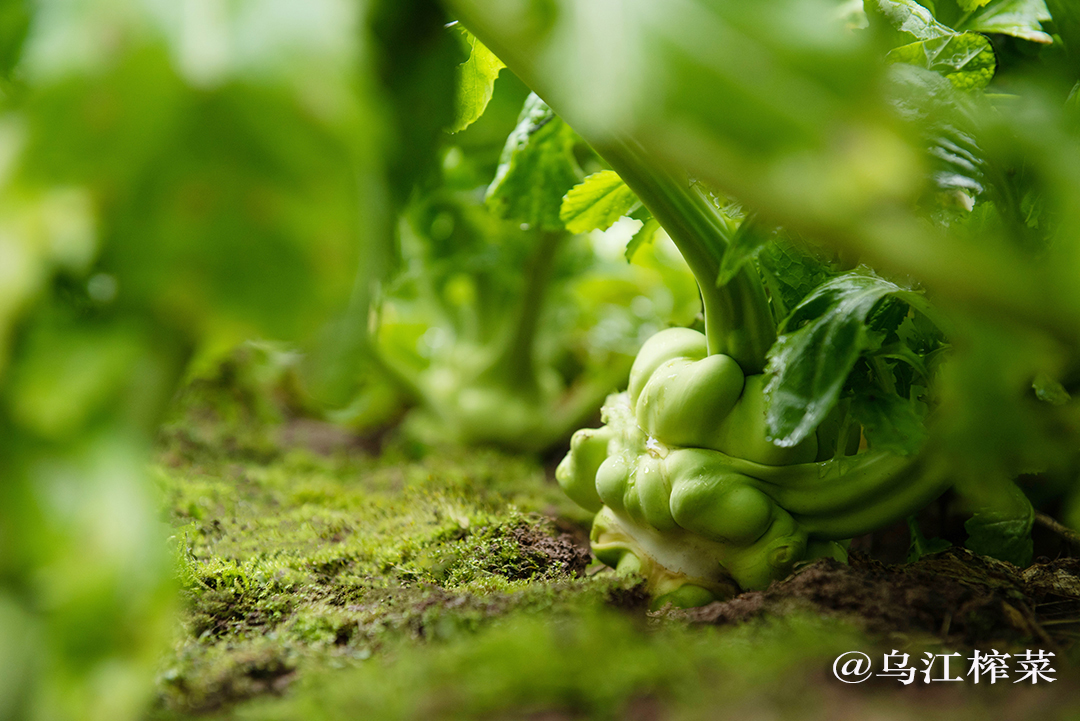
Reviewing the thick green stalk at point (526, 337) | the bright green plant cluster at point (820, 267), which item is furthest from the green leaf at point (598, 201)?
the thick green stalk at point (526, 337)

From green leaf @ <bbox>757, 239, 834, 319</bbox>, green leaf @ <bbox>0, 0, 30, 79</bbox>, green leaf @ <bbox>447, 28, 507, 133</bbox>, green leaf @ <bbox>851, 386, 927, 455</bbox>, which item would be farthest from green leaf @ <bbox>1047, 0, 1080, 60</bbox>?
green leaf @ <bbox>0, 0, 30, 79</bbox>

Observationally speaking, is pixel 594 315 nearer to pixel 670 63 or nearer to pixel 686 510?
pixel 686 510

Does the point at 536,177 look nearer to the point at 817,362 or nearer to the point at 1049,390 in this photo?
the point at 817,362

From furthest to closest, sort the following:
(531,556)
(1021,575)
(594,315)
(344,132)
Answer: (594,315)
(531,556)
(1021,575)
(344,132)

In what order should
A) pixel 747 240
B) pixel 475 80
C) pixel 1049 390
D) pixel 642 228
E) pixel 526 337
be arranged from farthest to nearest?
pixel 526 337, pixel 642 228, pixel 475 80, pixel 1049 390, pixel 747 240

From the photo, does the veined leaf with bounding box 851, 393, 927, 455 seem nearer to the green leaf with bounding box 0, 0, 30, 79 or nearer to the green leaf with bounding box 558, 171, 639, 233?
the green leaf with bounding box 558, 171, 639, 233

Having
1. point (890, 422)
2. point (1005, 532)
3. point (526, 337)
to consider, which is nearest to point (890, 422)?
point (890, 422)

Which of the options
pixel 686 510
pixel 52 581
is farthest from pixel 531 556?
pixel 52 581
